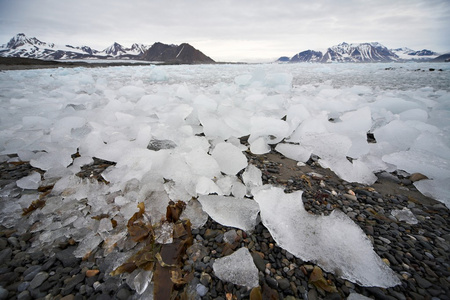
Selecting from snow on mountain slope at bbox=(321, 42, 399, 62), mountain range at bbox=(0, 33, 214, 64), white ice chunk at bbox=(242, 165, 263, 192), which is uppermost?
snow on mountain slope at bbox=(321, 42, 399, 62)

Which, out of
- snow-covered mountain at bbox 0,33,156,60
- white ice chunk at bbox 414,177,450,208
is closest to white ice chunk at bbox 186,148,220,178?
white ice chunk at bbox 414,177,450,208

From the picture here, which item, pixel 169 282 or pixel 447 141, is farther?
pixel 447 141

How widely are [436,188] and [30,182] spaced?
295cm

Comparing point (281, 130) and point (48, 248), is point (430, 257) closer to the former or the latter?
point (281, 130)

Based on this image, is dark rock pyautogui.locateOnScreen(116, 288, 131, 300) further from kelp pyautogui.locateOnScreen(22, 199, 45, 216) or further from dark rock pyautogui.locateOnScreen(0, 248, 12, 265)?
kelp pyautogui.locateOnScreen(22, 199, 45, 216)

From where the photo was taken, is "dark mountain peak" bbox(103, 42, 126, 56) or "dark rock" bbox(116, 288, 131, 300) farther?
"dark mountain peak" bbox(103, 42, 126, 56)

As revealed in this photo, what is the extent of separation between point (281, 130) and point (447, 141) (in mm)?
1432

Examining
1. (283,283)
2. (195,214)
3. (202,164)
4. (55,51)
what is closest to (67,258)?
(195,214)

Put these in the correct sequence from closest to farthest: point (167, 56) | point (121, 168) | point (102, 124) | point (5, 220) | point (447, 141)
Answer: point (5, 220) < point (121, 168) < point (447, 141) < point (102, 124) < point (167, 56)

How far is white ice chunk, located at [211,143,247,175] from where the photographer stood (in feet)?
5.34

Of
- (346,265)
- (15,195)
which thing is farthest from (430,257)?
(15,195)

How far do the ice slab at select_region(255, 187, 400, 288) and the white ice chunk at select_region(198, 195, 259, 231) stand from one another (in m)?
0.07

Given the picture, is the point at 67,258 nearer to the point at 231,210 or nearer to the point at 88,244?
the point at 88,244

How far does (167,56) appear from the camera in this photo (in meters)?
94.9
